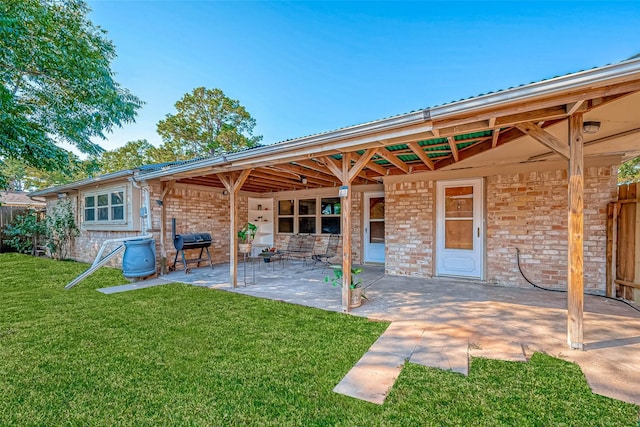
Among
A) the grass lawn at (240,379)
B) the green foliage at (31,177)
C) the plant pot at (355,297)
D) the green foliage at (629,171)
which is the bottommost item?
the grass lawn at (240,379)

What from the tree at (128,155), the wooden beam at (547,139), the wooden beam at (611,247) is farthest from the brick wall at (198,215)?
the tree at (128,155)

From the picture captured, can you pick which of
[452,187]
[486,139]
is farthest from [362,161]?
[452,187]

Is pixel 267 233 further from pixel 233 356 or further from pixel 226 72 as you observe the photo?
pixel 233 356

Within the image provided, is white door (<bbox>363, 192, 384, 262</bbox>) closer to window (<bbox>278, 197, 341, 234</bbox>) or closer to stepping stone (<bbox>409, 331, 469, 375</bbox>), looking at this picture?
window (<bbox>278, 197, 341, 234</bbox>)

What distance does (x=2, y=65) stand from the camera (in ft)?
21.2

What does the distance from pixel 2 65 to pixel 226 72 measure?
5.82 meters

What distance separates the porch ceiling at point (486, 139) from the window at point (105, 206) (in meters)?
1.59

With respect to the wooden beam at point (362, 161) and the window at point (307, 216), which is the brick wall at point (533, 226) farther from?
→ the window at point (307, 216)

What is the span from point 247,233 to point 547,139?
834 cm

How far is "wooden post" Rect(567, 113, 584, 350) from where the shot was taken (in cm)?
269

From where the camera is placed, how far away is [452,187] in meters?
5.91

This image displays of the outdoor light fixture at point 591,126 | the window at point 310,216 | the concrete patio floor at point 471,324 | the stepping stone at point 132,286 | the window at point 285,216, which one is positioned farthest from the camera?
the window at point 285,216

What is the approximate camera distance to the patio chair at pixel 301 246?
28.3 ft

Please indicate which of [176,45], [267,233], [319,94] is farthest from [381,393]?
[319,94]
